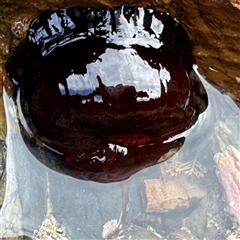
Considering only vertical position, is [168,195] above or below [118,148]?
below

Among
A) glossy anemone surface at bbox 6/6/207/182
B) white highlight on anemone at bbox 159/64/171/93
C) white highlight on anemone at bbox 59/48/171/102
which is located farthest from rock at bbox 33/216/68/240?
white highlight on anemone at bbox 159/64/171/93

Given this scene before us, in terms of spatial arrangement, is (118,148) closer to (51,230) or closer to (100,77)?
(100,77)

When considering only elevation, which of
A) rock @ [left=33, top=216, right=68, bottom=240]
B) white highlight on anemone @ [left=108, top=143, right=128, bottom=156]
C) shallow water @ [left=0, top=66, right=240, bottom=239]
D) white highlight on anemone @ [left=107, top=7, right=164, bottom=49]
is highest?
white highlight on anemone @ [left=107, top=7, right=164, bottom=49]

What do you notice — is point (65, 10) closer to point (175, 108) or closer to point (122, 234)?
point (175, 108)

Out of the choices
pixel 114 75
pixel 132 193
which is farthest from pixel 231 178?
pixel 114 75

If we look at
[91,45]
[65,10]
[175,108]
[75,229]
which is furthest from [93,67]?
[75,229]

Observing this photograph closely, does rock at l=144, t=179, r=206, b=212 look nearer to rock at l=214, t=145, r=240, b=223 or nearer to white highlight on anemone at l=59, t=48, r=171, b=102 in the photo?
rock at l=214, t=145, r=240, b=223

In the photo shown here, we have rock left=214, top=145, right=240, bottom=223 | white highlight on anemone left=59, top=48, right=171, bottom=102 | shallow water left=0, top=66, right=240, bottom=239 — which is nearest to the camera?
white highlight on anemone left=59, top=48, right=171, bottom=102
